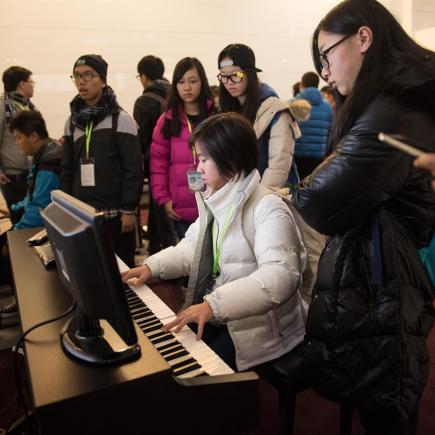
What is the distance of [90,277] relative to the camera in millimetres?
820

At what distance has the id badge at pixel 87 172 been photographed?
2592mm

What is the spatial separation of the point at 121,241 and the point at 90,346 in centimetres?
188

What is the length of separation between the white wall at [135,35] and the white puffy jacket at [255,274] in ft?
14.8

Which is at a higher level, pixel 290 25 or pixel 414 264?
pixel 290 25

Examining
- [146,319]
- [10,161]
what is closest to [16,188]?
[10,161]

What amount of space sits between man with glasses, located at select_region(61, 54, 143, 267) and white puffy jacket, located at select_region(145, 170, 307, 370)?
115 cm

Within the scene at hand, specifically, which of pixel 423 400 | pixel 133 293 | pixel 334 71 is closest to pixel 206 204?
pixel 133 293

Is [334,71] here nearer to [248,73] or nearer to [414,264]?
[414,264]

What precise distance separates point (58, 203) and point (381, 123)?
0.72 meters

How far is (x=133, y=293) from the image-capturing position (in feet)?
4.84

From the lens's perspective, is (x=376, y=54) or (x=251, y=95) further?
(x=251, y=95)

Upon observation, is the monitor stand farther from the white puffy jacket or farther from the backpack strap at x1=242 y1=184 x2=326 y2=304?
the backpack strap at x1=242 y1=184 x2=326 y2=304

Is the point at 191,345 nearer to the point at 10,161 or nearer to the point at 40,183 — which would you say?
the point at 40,183

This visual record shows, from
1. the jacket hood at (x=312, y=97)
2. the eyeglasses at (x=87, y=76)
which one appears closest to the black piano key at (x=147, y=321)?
the eyeglasses at (x=87, y=76)
